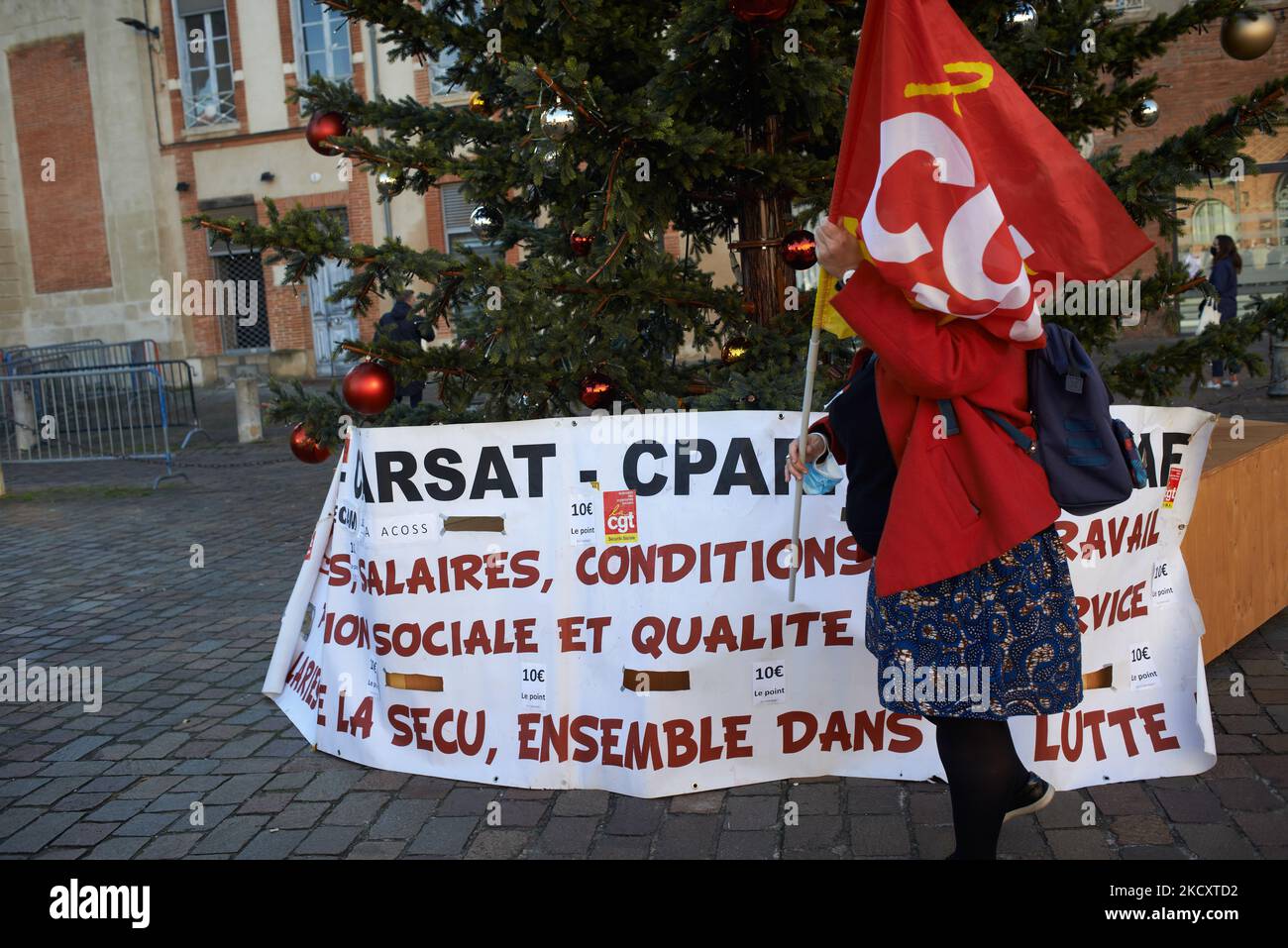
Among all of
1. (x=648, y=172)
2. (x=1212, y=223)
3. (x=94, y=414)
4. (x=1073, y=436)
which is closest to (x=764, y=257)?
(x=648, y=172)

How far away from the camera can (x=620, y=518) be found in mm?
3916

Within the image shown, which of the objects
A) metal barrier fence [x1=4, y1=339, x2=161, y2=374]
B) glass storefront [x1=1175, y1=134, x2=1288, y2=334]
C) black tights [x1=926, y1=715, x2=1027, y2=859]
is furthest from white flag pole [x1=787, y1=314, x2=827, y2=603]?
glass storefront [x1=1175, y1=134, x2=1288, y2=334]

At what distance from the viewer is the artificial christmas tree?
4039 millimetres

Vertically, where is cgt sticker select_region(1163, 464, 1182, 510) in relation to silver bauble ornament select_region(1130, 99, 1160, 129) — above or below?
below

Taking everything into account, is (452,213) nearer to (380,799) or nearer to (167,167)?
(167,167)

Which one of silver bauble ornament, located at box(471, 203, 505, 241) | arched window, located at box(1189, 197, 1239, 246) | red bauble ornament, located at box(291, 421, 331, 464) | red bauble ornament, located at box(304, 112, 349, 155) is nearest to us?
red bauble ornament, located at box(291, 421, 331, 464)

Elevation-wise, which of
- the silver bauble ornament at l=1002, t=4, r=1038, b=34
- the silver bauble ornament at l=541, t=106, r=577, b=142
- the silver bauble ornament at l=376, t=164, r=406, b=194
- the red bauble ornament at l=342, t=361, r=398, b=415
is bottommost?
the red bauble ornament at l=342, t=361, r=398, b=415

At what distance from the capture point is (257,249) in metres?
4.07

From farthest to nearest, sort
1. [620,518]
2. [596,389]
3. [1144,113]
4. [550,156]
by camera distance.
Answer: [1144,113]
[596,389]
[550,156]
[620,518]

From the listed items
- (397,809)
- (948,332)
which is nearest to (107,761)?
(397,809)

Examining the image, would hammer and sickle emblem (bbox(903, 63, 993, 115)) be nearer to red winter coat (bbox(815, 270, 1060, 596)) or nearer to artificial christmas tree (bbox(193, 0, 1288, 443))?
red winter coat (bbox(815, 270, 1060, 596))

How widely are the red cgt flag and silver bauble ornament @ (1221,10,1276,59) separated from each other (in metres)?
2.95

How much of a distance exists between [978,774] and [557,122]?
2.52 meters
